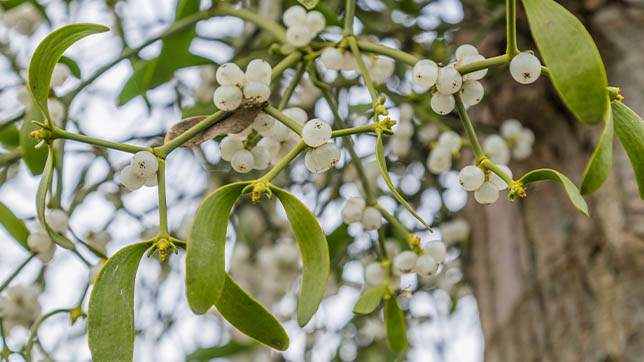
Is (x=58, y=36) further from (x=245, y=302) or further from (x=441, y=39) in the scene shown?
(x=441, y=39)

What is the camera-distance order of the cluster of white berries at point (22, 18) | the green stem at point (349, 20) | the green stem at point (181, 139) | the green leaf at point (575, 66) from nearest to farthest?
the green leaf at point (575, 66) < the green stem at point (181, 139) < the green stem at point (349, 20) < the cluster of white berries at point (22, 18)

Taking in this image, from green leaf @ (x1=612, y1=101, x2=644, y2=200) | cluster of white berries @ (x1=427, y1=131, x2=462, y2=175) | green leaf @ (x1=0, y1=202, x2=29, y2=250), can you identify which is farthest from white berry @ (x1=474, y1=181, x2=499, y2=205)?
green leaf @ (x1=0, y1=202, x2=29, y2=250)

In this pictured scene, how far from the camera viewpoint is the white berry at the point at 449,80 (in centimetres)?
43

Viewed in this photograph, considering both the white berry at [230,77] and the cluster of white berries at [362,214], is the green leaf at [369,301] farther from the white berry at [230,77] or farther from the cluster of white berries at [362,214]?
the white berry at [230,77]

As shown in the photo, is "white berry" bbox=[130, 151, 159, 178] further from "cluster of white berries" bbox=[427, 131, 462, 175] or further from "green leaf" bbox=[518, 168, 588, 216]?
"cluster of white berries" bbox=[427, 131, 462, 175]

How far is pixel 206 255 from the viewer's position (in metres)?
0.35

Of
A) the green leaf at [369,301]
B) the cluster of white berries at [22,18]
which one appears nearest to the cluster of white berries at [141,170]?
the green leaf at [369,301]

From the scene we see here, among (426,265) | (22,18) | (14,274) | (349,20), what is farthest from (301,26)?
(22,18)

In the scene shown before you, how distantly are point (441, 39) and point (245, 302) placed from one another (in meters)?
0.83

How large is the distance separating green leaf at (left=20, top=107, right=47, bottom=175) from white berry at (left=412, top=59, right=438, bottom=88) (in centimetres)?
35

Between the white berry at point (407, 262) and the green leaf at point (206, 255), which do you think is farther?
the white berry at point (407, 262)

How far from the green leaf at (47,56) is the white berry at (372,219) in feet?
0.99

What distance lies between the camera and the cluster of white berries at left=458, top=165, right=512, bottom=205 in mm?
456

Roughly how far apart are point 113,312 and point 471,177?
0.27 meters
